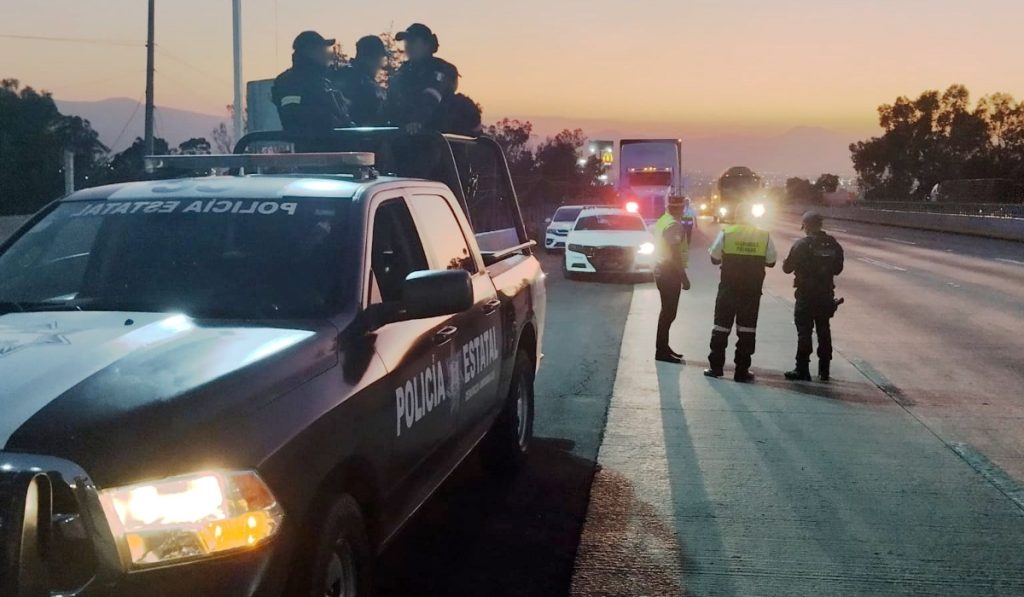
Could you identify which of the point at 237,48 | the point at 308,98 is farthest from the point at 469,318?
the point at 237,48

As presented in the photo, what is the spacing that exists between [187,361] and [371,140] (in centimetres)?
430

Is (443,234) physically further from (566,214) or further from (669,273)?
(566,214)

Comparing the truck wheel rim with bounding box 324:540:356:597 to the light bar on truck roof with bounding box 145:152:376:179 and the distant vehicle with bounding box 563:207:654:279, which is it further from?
the distant vehicle with bounding box 563:207:654:279

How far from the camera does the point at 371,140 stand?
7402 millimetres

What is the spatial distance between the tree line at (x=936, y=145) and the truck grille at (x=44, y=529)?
98.9m

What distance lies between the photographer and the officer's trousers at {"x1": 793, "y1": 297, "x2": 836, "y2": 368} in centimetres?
1041

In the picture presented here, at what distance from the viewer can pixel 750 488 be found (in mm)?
6590

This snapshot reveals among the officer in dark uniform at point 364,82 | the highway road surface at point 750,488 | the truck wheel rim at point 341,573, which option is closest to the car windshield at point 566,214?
the highway road surface at point 750,488

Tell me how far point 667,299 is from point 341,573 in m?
8.43

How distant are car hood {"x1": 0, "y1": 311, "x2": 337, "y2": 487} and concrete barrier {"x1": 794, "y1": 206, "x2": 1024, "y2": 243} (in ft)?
95.1

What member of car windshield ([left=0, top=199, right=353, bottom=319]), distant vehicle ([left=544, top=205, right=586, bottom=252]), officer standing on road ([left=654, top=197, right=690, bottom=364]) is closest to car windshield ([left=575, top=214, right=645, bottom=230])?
distant vehicle ([left=544, top=205, right=586, bottom=252])

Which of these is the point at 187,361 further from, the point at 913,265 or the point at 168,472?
the point at 913,265

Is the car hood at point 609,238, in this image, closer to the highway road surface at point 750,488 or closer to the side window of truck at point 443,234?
the highway road surface at point 750,488

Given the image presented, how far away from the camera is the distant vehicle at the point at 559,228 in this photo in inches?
1300
